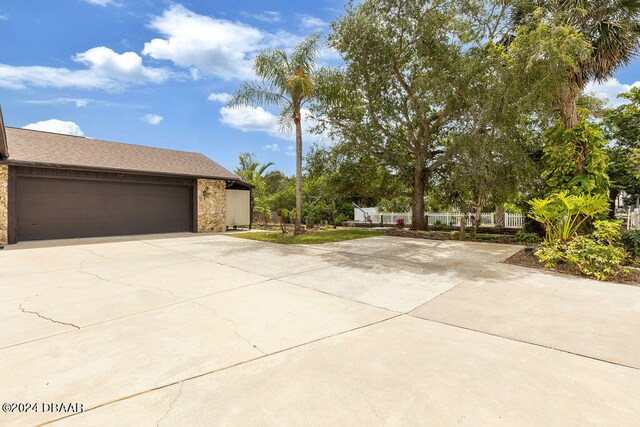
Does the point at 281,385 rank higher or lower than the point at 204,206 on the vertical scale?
lower

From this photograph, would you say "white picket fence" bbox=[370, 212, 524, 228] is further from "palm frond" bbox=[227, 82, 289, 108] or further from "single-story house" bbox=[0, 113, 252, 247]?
"palm frond" bbox=[227, 82, 289, 108]

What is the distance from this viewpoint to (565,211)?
761 centimetres

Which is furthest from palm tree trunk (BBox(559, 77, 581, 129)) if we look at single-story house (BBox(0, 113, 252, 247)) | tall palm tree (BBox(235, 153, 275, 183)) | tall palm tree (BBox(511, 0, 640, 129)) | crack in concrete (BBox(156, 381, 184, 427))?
tall palm tree (BBox(235, 153, 275, 183))

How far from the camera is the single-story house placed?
1048cm

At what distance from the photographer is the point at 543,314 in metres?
3.76

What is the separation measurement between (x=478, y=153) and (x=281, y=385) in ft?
34.7

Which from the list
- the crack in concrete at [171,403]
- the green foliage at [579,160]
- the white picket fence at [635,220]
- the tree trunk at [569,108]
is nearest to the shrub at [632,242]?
the green foliage at [579,160]

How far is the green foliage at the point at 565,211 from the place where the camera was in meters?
7.15

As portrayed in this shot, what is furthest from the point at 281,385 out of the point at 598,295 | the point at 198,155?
the point at 198,155

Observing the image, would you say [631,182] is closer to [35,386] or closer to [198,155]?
[35,386]

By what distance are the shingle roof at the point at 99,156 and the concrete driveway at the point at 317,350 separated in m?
7.24

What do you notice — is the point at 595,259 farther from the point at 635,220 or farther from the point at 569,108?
the point at 635,220

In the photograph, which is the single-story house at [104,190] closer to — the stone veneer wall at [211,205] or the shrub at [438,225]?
the stone veneer wall at [211,205]

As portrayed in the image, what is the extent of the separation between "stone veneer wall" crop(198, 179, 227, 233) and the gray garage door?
76 centimetres
